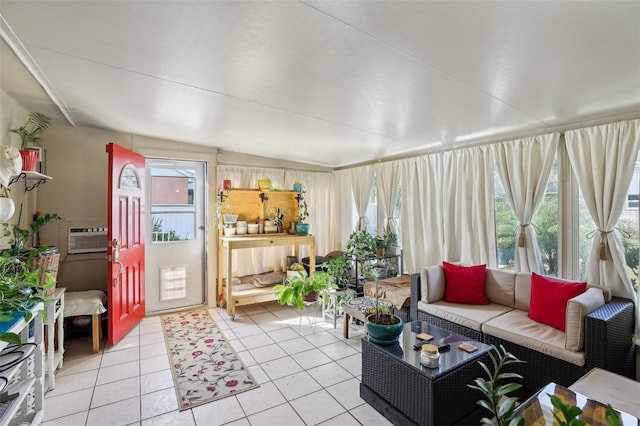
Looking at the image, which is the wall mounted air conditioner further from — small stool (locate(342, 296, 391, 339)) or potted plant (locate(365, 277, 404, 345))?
potted plant (locate(365, 277, 404, 345))

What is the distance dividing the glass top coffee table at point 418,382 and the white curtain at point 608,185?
1356 mm

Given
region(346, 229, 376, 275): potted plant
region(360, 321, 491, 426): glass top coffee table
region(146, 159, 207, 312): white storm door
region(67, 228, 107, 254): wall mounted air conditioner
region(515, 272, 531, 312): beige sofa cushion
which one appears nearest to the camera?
region(360, 321, 491, 426): glass top coffee table

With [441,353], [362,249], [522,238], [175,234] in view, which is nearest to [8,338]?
[441,353]

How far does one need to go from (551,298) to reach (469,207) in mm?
1270

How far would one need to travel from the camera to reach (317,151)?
4.13m

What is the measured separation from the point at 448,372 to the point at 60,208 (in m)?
4.07

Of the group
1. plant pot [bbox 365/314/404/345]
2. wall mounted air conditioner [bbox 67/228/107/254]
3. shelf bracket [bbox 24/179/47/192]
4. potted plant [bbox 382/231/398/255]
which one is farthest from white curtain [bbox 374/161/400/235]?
shelf bracket [bbox 24/179/47/192]

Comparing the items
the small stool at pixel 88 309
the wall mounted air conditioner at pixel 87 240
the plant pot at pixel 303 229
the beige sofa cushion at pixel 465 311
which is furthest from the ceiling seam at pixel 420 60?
the wall mounted air conditioner at pixel 87 240

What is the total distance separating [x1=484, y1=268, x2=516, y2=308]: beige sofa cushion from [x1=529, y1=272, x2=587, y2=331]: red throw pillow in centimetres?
29

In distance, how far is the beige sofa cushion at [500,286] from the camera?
2846 mm

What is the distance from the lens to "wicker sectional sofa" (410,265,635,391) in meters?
1.95

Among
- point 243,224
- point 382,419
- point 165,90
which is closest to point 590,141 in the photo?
point 382,419

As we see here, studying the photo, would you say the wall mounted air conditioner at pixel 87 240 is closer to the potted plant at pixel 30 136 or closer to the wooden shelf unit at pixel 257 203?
the potted plant at pixel 30 136

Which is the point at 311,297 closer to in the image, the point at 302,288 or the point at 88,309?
the point at 302,288
